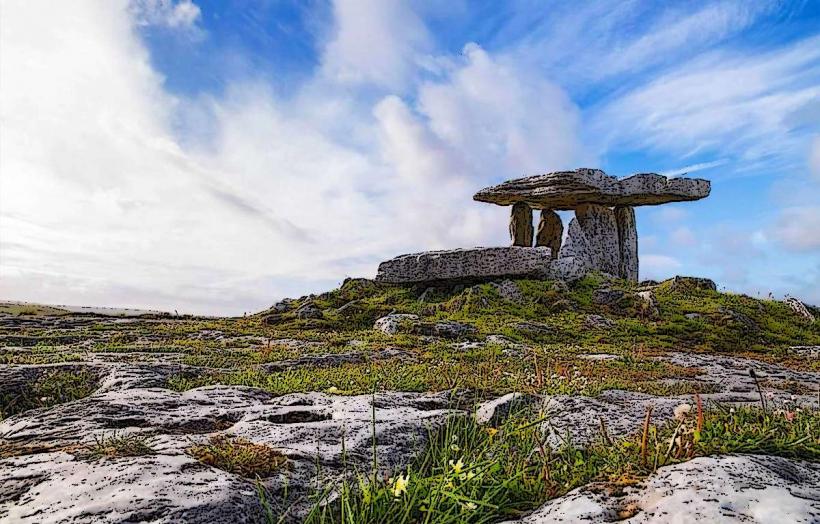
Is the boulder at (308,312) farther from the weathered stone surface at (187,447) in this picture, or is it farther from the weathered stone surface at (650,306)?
the weathered stone surface at (187,447)

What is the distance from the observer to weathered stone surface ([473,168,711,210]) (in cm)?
3338

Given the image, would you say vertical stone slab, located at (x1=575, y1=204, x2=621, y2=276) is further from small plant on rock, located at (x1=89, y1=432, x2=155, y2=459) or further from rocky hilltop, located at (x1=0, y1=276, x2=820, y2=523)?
small plant on rock, located at (x1=89, y1=432, x2=155, y2=459)

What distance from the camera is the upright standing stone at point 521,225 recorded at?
36375 mm

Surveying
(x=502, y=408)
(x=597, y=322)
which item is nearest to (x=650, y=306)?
Result: (x=597, y=322)

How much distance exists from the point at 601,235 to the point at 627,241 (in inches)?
87.8

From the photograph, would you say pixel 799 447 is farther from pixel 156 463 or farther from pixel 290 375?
pixel 290 375

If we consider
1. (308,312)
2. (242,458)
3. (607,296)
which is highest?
(607,296)

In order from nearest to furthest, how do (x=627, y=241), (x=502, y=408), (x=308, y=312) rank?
1. (x=502, y=408)
2. (x=308, y=312)
3. (x=627, y=241)

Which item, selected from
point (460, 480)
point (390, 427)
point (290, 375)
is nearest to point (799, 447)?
point (460, 480)

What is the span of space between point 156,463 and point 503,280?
25.0m

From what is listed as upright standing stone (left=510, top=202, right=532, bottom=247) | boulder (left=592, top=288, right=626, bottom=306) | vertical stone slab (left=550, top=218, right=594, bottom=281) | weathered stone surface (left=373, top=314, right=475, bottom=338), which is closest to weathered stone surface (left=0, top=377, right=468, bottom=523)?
weathered stone surface (left=373, top=314, right=475, bottom=338)

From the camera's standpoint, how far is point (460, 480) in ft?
14.6

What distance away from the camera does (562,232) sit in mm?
37562

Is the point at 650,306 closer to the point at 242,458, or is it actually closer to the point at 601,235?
the point at 601,235
